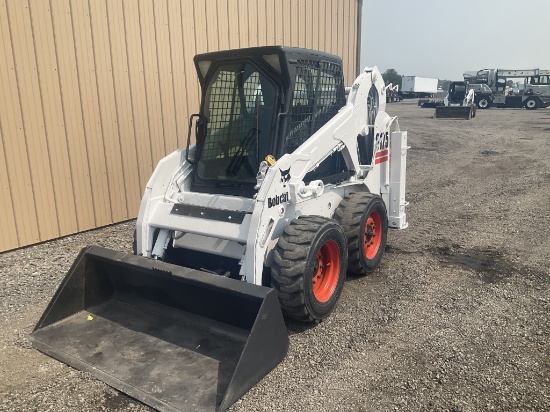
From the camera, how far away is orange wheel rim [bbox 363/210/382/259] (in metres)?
5.24

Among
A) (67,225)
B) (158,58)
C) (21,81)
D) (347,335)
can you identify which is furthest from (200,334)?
(158,58)

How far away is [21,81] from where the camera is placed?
20.0ft

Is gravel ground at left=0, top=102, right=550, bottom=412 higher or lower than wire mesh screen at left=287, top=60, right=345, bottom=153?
lower

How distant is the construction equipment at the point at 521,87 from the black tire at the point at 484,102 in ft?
1.07

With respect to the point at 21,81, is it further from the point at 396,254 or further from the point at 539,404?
the point at 539,404

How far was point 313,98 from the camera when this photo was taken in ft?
15.5

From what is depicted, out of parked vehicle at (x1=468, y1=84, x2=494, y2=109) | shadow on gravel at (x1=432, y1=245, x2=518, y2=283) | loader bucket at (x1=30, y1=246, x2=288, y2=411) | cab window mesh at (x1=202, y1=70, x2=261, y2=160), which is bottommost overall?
shadow on gravel at (x1=432, y1=245, x2=518, y2=283)

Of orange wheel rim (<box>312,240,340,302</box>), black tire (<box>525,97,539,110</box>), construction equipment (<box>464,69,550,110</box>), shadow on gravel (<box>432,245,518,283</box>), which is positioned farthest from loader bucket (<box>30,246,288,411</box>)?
black tire (<box>525,97,539,110</box>)

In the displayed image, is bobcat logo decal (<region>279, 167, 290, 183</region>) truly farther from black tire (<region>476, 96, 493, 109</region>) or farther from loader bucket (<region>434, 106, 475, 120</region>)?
black tire (<region>476, 96, 493, 109</region>)

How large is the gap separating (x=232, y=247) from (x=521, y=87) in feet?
122

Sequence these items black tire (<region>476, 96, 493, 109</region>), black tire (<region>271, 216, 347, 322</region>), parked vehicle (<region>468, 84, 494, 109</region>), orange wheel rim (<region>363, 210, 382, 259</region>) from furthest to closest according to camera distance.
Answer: black tire (<region>476, 96, 493, 109</region>) → parked vehicle (<region>468, 84, 494, 109</region>) → orange wheel rim (<region>363, 210, 382, 259</region>) → black tire (<region>271, 216, 347, 322</region>)

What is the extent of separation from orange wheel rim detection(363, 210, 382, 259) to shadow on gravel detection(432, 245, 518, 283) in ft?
3.07

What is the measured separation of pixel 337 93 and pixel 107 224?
4242 millimetres

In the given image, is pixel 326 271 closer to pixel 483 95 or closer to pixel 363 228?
pixel 363 228
